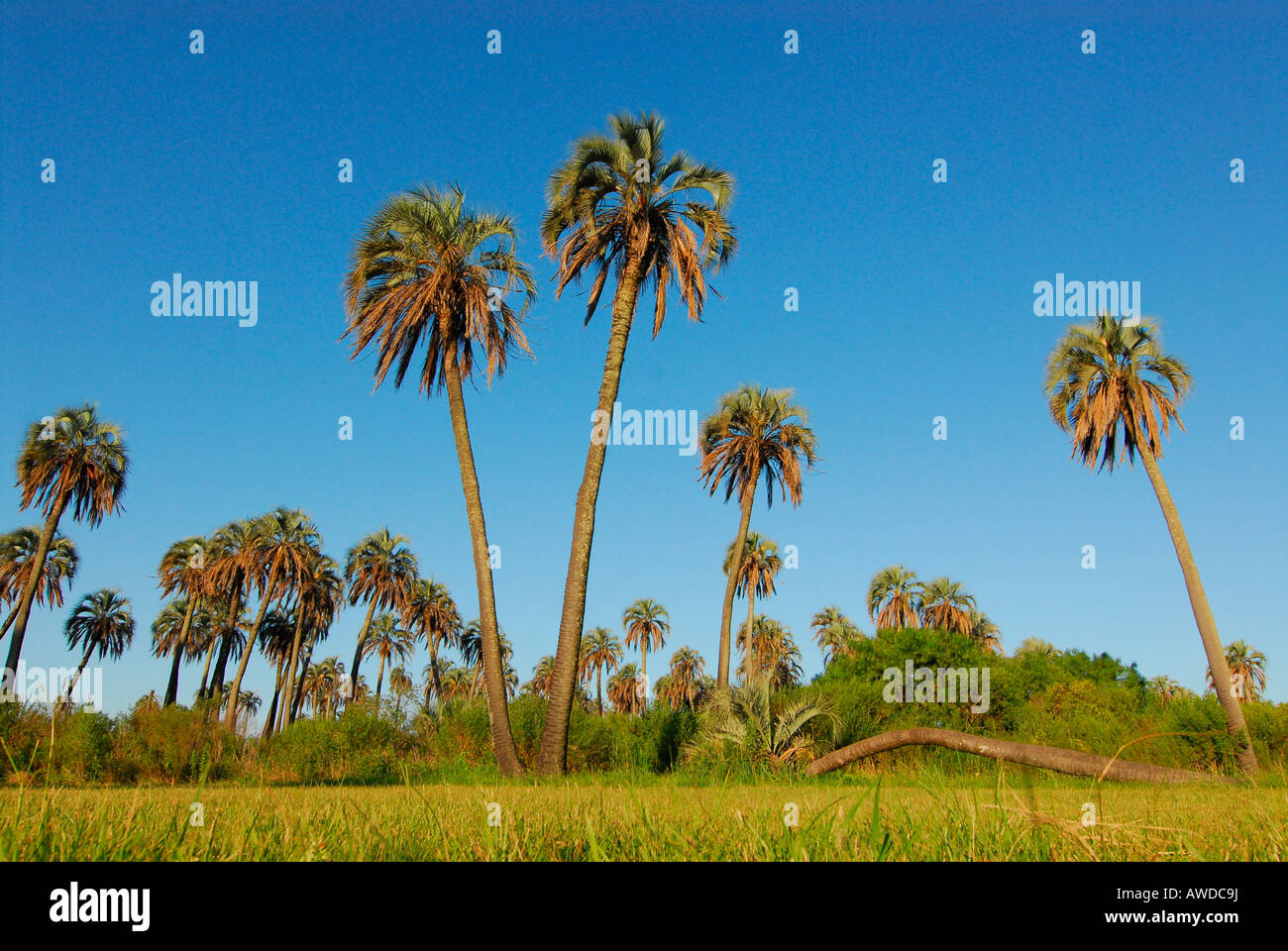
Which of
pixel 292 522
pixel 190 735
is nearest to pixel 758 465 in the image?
pixel 190 735

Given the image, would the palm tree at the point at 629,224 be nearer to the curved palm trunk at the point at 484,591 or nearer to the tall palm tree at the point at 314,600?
the curved palm trunk at the point at 484,591

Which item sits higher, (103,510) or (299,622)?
(103,510)

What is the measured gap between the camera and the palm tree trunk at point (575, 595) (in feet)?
64.9

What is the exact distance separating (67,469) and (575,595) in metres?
26.3

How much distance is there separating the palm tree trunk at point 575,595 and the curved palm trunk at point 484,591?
3.96 feet

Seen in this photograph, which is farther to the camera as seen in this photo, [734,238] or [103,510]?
[103,510]

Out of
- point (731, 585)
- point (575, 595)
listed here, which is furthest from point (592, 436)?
point (731, 585)


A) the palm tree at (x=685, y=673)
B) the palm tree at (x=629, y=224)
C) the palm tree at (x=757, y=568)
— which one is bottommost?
the palm tree at (x=685, y=673)

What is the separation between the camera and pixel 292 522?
4788 cm

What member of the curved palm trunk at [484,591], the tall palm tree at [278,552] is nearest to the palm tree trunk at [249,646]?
the tall palm tree at [278,552]

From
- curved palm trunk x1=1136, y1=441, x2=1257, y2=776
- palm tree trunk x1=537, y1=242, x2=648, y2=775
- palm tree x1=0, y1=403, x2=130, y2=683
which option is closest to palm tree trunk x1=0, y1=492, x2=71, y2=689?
palm tree x1=0, y1=403, x2=130, y2=683

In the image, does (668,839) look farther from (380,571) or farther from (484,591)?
(380,571)
